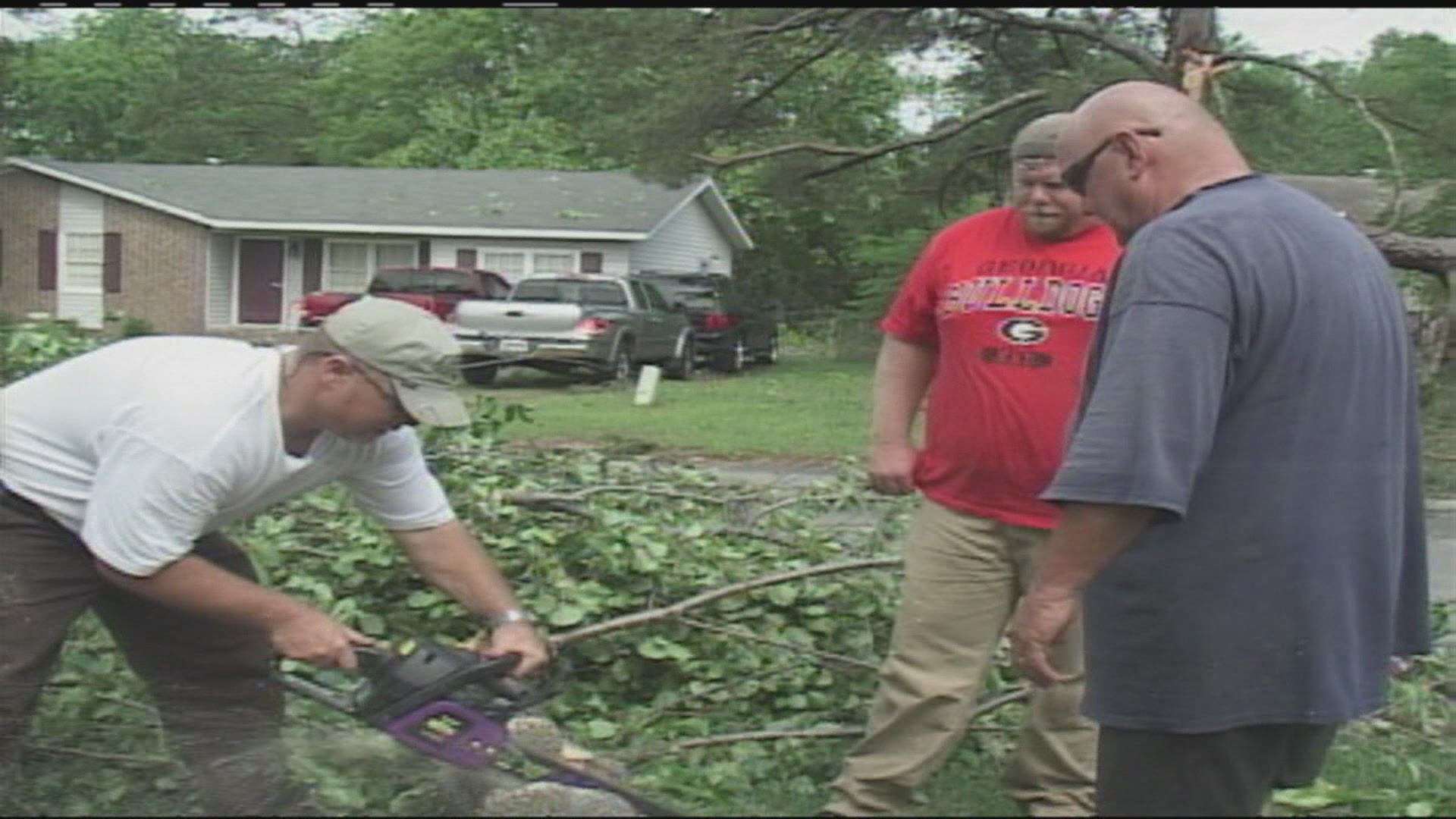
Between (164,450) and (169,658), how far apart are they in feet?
2.79

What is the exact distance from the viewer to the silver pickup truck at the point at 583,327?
1917 cm

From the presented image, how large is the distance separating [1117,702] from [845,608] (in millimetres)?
2445

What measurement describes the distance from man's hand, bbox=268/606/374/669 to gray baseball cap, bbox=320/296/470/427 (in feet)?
1.50

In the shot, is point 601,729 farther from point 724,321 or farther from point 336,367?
point 724,321

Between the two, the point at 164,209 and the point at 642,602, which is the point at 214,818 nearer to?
the point at 642,602

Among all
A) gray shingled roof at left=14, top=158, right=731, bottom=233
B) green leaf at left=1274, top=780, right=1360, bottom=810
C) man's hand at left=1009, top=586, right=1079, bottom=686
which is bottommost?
green leaf at left=1274, top=780, right=1360, bottom=810

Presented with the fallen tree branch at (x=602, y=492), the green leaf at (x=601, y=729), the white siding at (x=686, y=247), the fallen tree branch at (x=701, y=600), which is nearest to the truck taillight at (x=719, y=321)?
the white siding at (x=686, y=247)

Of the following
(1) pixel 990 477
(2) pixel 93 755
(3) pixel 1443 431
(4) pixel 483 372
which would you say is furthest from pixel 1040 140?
(4) pixel 483 372

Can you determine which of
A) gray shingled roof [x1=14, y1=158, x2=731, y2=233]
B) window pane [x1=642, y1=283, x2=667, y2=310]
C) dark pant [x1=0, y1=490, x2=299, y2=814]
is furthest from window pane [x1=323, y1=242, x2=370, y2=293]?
dark pant [x1=0, y1=490, x2=299, y2=814]

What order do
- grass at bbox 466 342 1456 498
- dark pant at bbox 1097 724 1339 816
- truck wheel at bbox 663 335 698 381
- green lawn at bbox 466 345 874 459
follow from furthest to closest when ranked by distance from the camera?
truck wheel at bbox 663 335 698 381
green lawn at bbox 466 345 874 459
grass at bbox 466 342 1456 498
dark pant at bbox 1097 724 1339 816

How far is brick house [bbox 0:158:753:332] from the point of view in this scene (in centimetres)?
1898

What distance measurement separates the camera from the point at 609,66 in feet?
42.4

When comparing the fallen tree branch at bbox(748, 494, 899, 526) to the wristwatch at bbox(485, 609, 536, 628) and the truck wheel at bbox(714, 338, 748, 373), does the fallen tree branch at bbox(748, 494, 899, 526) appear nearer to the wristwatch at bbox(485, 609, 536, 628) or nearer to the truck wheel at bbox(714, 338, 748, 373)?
the wristwatch at bbox(485, 609, 536, 628)

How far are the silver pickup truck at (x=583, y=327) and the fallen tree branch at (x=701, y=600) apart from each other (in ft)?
41.4
